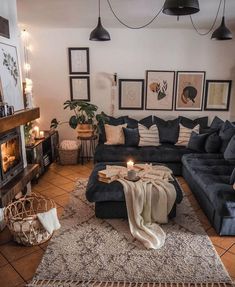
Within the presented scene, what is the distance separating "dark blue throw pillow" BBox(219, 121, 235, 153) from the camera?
374cm

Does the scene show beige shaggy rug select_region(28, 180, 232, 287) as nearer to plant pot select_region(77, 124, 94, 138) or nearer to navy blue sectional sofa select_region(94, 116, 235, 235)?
navy blue sectional sofa select_region(94, 116, 235, 235)

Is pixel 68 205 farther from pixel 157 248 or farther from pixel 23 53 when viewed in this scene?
pixel 23 53

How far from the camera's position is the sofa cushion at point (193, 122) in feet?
15.0

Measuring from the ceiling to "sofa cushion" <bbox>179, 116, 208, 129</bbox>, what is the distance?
5.39ft

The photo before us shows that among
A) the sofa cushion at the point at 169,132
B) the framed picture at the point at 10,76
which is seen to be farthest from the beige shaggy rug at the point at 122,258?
the sofa cushion at the point at 169,132

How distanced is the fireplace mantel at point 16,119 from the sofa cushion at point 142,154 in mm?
1385

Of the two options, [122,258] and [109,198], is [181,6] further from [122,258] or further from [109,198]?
[122,258]

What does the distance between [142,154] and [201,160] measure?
3.15ft

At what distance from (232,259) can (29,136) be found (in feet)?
10.2

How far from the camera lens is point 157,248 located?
231cm

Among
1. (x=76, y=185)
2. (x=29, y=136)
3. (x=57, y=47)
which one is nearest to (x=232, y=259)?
(x=76, y=185)

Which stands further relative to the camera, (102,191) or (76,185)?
(76,185)

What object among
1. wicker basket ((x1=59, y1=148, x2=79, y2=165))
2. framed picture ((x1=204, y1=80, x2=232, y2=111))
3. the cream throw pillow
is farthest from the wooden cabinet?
framed picture ((x1=204, y1=80, x2=232, y2=111))

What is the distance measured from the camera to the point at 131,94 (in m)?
4.84
